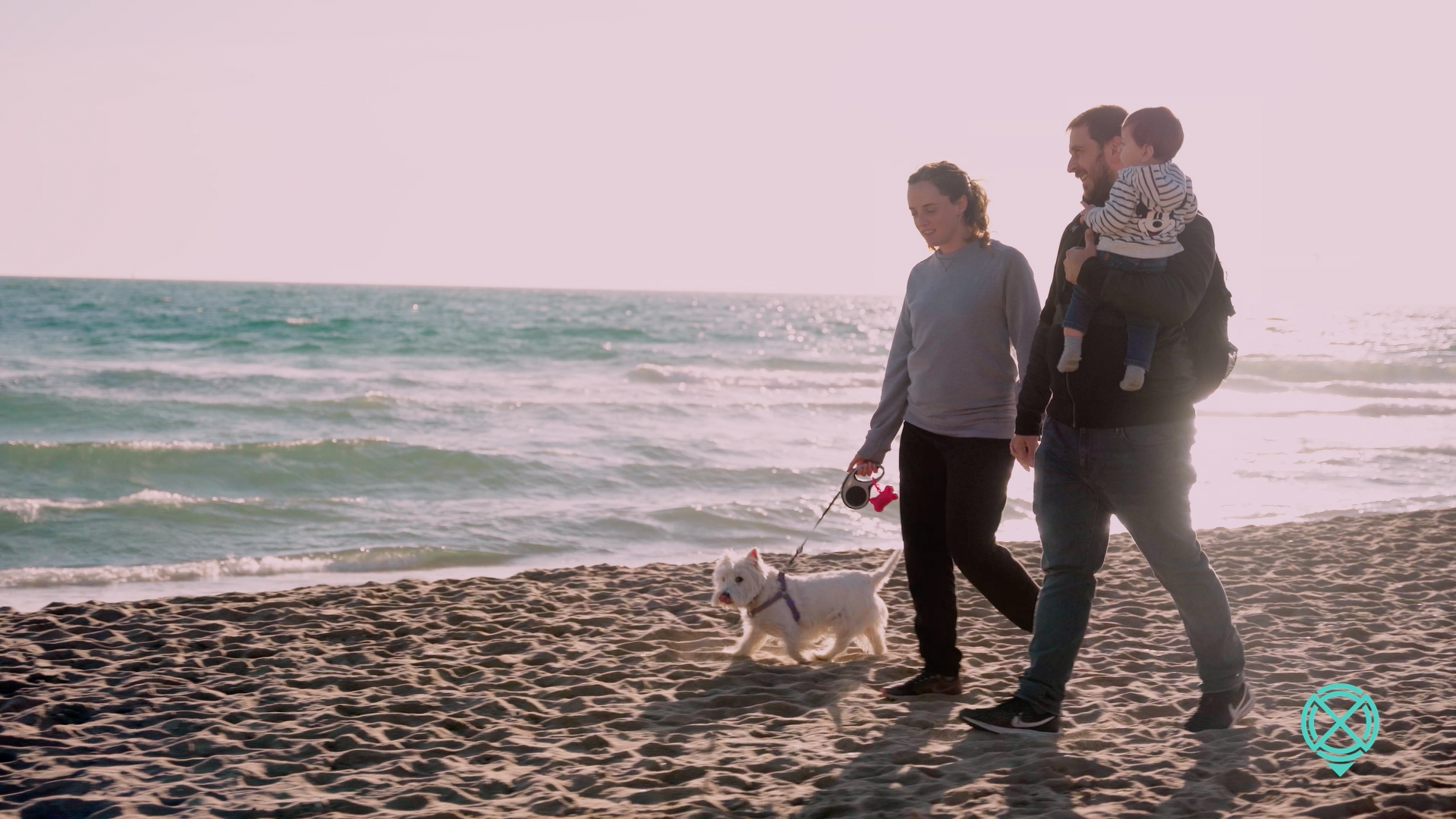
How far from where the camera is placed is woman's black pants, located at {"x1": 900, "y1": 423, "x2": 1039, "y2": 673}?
11.9ft

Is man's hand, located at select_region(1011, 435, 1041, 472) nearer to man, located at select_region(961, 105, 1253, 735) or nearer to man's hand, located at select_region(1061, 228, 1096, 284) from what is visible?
man, located at select_region(961, 105, 1253, 735)

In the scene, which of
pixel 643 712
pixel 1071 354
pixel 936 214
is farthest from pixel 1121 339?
pixel 643 712

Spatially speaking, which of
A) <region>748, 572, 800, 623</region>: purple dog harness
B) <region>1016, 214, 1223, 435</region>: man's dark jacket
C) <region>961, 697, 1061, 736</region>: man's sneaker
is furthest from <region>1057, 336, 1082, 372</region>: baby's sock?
<region>748, 572, 800, 623</region>: purple dog harness

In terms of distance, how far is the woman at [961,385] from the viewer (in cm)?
360

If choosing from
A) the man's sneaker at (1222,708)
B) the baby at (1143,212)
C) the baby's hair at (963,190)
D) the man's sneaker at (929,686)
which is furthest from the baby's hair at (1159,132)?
the man's sneaker at (929,686)

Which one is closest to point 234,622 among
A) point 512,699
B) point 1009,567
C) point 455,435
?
point 512,699

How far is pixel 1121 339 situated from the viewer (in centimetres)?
295

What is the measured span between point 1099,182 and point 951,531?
1260 millimetres

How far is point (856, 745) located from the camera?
11.5 feet

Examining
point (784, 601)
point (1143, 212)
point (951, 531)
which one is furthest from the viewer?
point (784, 601)

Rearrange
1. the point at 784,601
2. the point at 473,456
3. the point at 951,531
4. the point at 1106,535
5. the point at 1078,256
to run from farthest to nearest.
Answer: the point at 473,456 < the point at 784,601 < the point at 951,531 < the point at 1106,535 < the point at 1078,256

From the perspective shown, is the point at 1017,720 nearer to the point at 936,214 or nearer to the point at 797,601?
the point at 797,601

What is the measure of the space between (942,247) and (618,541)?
17.1 feet

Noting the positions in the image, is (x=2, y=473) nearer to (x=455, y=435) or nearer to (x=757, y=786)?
(x=455, y=435)
